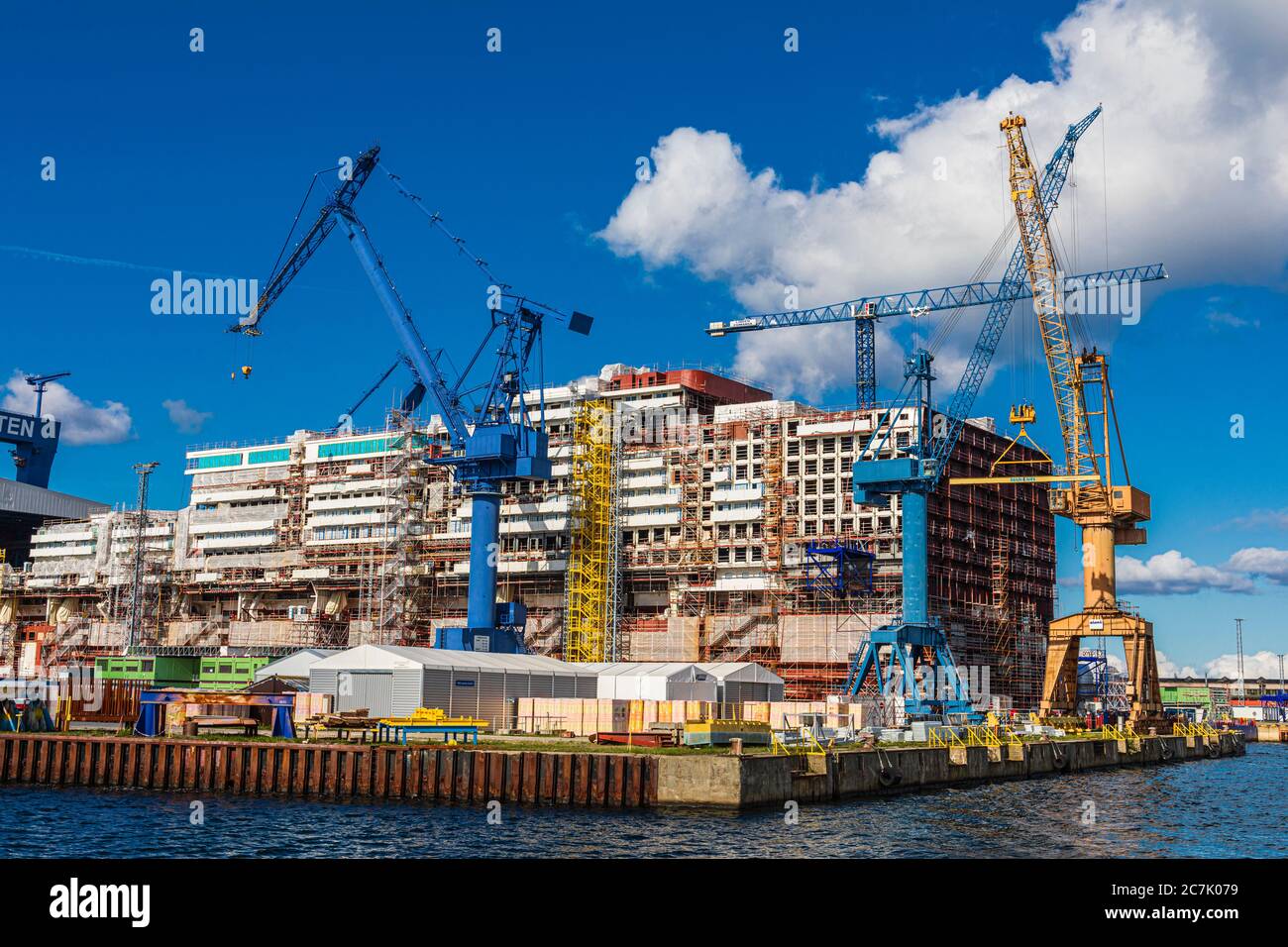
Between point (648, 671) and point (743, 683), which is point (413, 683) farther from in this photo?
point (743, 683)

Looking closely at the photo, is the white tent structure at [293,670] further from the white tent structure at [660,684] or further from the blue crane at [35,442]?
the blue crane at [35,442]

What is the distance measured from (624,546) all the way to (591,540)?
6.88 meters

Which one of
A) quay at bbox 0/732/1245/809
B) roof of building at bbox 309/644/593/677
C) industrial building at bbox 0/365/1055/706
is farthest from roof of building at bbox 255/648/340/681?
industrial building at bbox 0/365/1055/706

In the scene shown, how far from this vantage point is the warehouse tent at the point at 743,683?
95.8 m

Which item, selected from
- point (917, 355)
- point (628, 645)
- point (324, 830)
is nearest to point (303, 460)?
point (628, 645)

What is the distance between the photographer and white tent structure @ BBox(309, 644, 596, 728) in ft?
255

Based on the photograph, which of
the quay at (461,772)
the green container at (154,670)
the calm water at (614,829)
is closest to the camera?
the calm water at (614,829)

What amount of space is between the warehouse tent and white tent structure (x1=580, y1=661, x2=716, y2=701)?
5.01ft

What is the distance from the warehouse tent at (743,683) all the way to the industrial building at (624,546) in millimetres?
20380

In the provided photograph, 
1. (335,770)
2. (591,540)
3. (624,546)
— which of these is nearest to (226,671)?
(591,540)

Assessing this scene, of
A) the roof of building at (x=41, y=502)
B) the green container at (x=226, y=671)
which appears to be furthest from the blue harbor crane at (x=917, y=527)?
the roof of building at (x=41, y=502)
